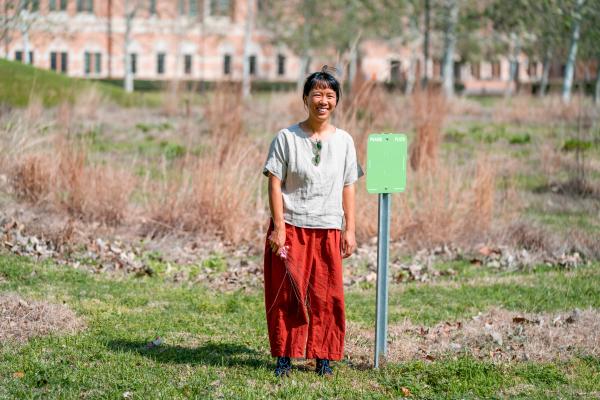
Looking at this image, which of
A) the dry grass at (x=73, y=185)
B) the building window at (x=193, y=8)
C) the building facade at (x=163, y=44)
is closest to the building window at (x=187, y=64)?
the building facade at (x=163, y=44)

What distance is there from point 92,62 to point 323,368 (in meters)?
43.5

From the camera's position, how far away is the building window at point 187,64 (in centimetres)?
5122

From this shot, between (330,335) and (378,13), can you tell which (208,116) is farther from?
(378,13)

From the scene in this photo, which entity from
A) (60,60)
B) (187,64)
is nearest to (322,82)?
(60,60)

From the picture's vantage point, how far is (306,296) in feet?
18.0

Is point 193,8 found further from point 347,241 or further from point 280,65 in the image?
point 347,241

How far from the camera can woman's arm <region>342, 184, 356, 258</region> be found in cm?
550

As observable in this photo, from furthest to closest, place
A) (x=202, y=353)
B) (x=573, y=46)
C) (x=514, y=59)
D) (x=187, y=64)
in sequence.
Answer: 1. (x=187, y=64)
2. (x=514, y=59)
3. (x=573, y=46)
4. (x=202, y=353)

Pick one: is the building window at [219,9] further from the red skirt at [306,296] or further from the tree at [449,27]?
the red skirt at [306,296]

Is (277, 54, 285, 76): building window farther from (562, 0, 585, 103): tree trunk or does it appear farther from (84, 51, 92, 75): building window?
(562, 0, 585, 103): tree trunk

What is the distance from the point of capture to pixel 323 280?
5457 mm

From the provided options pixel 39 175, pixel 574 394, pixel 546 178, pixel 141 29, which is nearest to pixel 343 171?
pixel 574 394

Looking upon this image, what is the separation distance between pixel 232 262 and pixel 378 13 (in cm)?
3451

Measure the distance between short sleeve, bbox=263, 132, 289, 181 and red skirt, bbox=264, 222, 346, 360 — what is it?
305 millimetres
